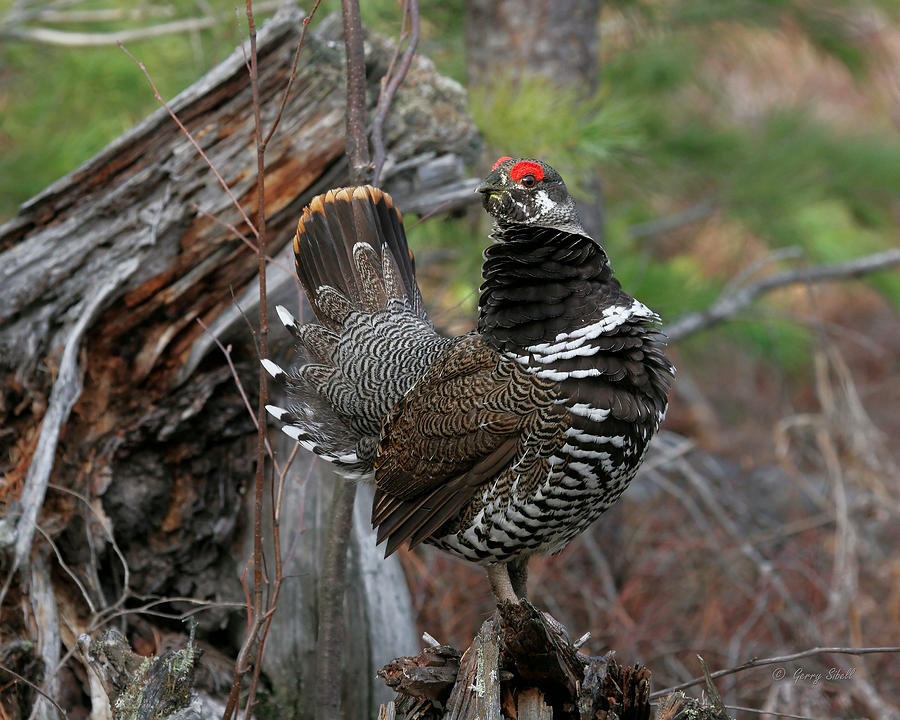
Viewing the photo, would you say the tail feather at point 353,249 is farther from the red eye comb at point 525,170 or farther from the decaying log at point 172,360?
the red eye comb at point 525,170

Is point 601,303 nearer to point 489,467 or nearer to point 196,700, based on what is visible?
point 489,467

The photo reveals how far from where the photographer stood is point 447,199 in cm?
378

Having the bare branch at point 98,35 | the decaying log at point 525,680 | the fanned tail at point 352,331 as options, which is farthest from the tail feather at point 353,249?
the bare branch at point 98,35

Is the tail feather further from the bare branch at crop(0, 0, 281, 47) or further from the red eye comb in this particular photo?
the bare branch at crop(0, 0, 281, 47)

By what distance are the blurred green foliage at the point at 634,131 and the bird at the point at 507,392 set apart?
0.91 metres

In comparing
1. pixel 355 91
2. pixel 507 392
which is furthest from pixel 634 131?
pixel 507 392

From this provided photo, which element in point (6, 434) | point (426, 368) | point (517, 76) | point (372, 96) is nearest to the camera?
point (426, 368)

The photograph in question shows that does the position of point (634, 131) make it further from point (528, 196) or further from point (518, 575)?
point (518, 575)

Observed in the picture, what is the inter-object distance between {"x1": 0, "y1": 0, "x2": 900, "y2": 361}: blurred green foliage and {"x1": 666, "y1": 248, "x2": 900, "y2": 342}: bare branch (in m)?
0.11

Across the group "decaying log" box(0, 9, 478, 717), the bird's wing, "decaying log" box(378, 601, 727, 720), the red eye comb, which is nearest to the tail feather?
"decaying log" box(0, 9, 478, 717)

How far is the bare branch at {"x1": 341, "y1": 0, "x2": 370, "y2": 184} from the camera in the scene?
9.72 ft

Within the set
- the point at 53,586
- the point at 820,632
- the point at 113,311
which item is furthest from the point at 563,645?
the point at 820,632

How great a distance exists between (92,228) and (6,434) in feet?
2.67

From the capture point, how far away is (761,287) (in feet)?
17.2
